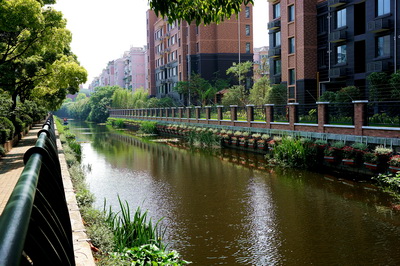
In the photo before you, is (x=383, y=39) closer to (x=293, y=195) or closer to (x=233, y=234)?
(x=293, y=195)

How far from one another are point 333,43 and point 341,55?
1.11 meters

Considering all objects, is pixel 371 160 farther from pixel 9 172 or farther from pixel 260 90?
pixel 260 90

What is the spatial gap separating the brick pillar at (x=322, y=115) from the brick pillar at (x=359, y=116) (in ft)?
7.53

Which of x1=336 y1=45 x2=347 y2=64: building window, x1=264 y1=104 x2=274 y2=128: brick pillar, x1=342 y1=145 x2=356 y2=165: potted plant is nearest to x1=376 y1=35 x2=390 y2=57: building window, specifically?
x1=336 y1=45 x2=347 y2=64: building window

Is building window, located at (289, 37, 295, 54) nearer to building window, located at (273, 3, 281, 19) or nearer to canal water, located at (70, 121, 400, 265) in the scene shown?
building window, located at (273, 3, 281, 19)

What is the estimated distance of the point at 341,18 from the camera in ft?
102

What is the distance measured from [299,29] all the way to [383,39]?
7625 mm

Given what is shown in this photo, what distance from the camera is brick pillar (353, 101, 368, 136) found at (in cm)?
1622

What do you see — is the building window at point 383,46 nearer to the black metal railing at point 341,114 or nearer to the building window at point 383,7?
the building window at point 383,7

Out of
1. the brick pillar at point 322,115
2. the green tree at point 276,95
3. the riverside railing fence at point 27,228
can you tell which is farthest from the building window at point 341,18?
the riverside railing fence at point 27,228

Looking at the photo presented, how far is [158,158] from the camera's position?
23.3 m

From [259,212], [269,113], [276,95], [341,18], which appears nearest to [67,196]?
[259,212]

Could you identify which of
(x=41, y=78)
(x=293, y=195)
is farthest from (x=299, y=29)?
(x=293, y=195)

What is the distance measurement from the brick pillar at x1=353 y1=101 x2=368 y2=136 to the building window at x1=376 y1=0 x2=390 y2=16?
531 inches
